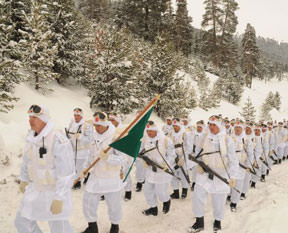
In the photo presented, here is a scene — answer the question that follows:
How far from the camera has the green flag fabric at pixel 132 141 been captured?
4289mm

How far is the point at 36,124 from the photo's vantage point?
3340 millimetres

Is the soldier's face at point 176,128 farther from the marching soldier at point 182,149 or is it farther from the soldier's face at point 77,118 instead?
the soldier's face at point 77,118

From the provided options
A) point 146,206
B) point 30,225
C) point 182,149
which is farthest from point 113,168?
point 182,149

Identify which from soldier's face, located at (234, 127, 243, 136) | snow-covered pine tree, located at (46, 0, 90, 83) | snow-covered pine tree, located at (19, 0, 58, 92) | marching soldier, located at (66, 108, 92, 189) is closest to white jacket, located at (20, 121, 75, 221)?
marching soldier, located at (66, 108, 92, 189)

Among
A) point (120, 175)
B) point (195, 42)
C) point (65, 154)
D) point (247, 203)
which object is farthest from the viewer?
point (195, 42)

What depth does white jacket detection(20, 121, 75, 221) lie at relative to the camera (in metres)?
3.32

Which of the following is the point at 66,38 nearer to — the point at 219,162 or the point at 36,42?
the point at 36,42

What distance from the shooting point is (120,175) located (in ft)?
16.6

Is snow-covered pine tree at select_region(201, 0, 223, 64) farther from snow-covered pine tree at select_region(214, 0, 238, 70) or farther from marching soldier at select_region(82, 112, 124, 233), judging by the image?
marching soldier at select_region(82, 112, 124, 233)

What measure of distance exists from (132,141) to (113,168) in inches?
33.6

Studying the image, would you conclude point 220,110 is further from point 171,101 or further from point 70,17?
point 70,17

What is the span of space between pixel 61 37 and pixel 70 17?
1.84m

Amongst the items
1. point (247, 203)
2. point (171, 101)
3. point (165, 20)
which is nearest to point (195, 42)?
point (165, 20)

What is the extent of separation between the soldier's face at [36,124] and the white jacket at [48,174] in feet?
0.31
